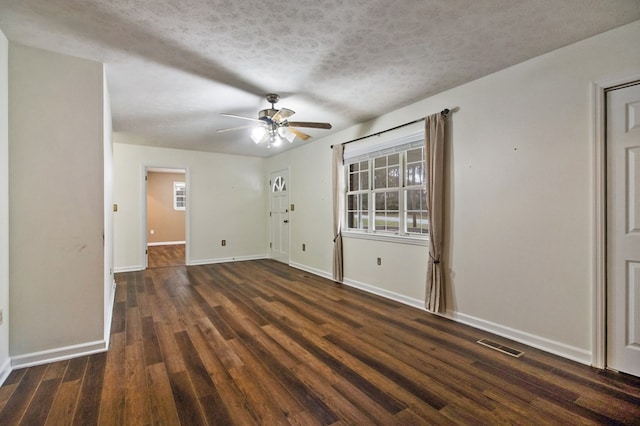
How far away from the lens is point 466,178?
3059mm

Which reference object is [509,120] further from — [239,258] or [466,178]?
[239,258]

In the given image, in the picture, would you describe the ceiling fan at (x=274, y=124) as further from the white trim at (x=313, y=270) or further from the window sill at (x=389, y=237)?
the white trim at (x=313, y=270)

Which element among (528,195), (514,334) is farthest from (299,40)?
(514,334)

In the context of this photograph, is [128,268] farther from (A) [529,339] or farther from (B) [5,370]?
(A) [529,339]

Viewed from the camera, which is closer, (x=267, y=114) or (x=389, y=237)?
(x=267, y=114)

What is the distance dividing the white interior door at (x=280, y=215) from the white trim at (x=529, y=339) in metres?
4.04

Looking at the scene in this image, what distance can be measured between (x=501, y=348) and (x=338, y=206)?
2.86m

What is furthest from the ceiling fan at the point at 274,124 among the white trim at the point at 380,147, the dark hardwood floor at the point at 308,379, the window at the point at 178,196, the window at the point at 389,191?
the window at the point at 178,196

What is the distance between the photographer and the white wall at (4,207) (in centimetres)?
209

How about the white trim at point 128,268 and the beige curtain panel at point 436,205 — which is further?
the white trim at point 128,268

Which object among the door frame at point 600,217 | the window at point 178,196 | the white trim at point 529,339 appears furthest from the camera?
the window at point 178,196

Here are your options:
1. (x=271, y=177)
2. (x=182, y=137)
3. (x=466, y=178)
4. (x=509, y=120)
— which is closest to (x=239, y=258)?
(x=271, y=177)

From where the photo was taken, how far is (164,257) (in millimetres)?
7211

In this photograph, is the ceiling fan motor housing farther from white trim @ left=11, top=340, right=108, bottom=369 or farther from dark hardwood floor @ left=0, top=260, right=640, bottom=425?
white trim @ left=11, top=340, right=108, bottom=369
